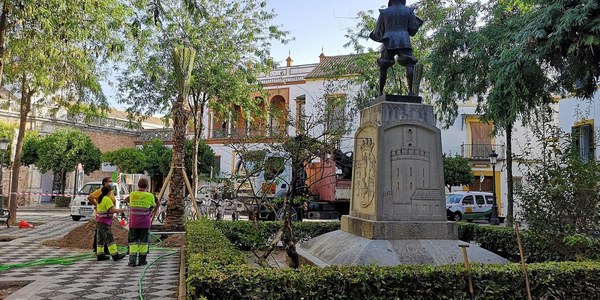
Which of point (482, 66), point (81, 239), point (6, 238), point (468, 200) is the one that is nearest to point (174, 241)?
point (81, 239)

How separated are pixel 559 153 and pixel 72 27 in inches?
333

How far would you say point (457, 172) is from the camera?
28.3 metres

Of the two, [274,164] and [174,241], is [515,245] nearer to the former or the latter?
[274,164]

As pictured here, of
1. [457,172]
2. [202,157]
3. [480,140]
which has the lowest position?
[457,172]

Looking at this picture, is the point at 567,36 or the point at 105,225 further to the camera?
the point at 105,225

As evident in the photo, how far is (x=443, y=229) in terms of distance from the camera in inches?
265

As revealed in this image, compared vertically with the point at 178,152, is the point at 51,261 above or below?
below

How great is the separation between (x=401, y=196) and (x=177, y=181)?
27.6 ft

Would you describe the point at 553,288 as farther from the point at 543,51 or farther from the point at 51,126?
the point at 51,126

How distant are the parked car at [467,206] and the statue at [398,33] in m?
17.9

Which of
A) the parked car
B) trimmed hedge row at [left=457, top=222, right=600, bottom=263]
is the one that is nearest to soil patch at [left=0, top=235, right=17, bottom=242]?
trimmed hedge row at [left=457, top=222, right=600, bottom=263]

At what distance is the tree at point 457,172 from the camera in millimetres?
28203

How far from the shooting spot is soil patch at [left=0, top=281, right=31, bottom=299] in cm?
650

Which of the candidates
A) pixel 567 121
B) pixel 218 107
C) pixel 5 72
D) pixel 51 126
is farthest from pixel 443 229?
pixel 51 126
